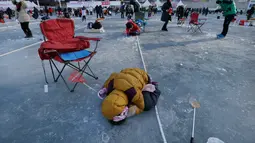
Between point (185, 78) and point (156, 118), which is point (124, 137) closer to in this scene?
point (156, 118)

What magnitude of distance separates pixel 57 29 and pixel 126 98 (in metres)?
1.92

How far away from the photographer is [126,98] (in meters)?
1.47

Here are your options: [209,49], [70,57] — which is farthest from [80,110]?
[209,49]

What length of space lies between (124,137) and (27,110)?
1191 millimetres

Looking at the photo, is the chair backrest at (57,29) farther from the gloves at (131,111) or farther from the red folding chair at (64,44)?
the gloves at (131,111)

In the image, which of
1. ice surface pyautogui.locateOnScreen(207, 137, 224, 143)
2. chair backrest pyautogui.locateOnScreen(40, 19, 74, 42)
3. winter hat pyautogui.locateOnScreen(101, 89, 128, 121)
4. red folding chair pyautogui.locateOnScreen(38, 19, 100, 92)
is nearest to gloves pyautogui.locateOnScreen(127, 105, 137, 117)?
winter hat pyautogui.locateOnScreen(101, 89, 128, 121)

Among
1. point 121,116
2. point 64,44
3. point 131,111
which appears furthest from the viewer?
point 64,44

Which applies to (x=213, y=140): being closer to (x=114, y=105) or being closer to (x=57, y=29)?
(x=114, y=105)

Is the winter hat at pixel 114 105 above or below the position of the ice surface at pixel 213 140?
above

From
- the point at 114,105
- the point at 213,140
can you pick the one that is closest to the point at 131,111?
the point at 114,105

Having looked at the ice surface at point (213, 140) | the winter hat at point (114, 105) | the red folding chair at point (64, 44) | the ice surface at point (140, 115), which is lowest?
the ice surface at point (213, 140)

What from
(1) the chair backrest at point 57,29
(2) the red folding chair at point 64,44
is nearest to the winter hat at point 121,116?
(2) the red folding chair at point 64,44

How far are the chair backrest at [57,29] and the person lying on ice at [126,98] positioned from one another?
59.8 inches

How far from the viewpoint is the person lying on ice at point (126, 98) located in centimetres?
138
